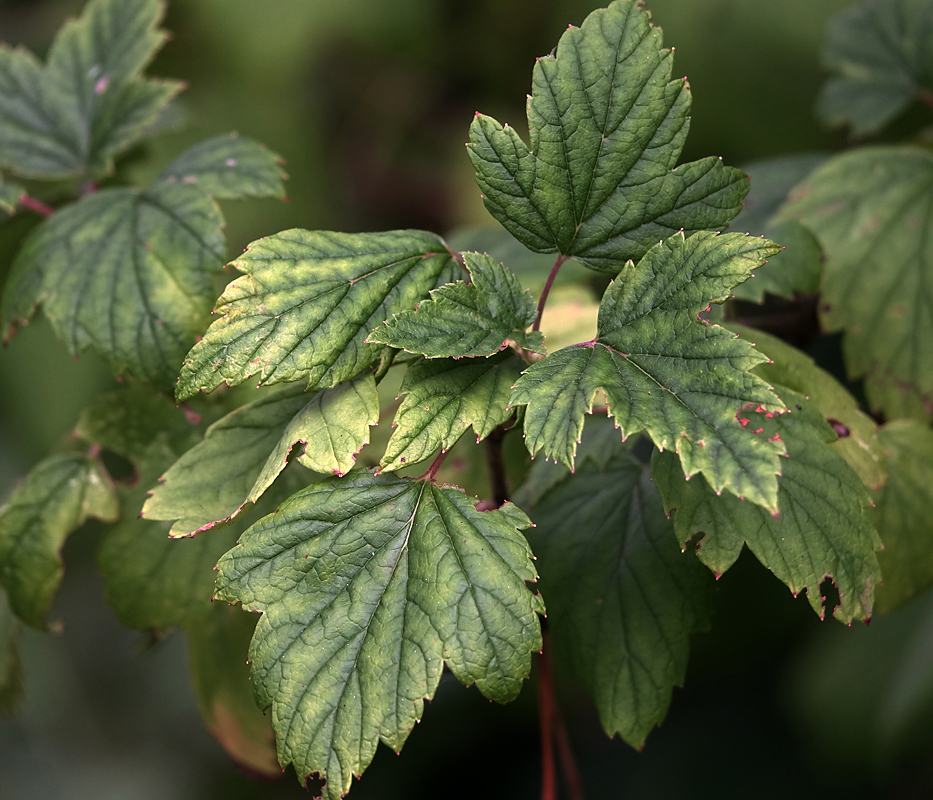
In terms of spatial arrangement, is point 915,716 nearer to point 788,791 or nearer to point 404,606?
point 788,791

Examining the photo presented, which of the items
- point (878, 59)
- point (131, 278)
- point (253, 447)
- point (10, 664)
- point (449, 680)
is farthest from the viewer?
point (449, 680)

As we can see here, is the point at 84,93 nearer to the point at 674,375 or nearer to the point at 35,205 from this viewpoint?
the point at 35,205

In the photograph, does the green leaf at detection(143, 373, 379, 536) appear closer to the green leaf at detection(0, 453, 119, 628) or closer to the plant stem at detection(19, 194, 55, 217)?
the green leaf at detection(0, 453, 119, 628)

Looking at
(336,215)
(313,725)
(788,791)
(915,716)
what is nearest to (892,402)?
(313,725)

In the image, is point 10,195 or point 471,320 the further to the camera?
point 10,195

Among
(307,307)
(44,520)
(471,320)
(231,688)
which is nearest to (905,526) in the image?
(471,320)

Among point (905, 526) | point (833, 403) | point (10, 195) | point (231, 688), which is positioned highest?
point (10, 195)

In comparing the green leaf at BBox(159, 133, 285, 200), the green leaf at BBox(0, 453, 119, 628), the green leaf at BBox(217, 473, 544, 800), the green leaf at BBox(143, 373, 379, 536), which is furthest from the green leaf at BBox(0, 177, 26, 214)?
the green leaf at BBox(217, 473, 544, 800)
